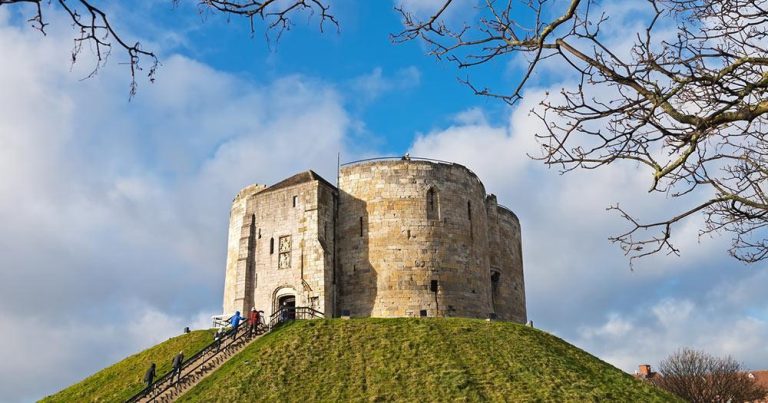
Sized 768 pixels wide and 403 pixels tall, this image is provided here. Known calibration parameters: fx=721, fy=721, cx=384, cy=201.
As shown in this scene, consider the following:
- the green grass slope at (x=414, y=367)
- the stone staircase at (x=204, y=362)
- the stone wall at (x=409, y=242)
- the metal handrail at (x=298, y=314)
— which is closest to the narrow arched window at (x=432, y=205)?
the stone wall at (x=409, y=242)

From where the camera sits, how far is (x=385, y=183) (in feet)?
122

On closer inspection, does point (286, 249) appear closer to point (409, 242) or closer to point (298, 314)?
point (298, 314)

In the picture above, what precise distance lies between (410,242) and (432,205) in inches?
94.3

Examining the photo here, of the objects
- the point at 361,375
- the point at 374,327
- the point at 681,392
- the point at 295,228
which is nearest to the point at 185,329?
the point at 295,228

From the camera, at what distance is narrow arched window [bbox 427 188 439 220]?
36.7 m

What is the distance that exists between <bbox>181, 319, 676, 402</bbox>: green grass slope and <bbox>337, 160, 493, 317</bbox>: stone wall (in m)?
3.97

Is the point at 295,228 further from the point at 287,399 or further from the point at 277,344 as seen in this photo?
the point at 287,399

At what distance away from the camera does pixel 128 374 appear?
30.3 meters

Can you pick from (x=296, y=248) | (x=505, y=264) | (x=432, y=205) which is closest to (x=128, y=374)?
(x=296, y=248)

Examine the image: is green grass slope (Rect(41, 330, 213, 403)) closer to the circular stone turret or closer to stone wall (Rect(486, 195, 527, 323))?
the circular stone turret

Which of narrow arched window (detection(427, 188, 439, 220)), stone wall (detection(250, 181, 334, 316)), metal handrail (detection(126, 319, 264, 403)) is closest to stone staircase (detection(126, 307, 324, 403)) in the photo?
metal handrail (detection(126, 319, 264, 403))

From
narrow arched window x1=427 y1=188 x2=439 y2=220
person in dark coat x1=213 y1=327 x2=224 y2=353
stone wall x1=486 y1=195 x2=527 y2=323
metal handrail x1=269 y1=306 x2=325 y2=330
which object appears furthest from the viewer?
stone wall x1=486 y1=195 x2=527 y2=323

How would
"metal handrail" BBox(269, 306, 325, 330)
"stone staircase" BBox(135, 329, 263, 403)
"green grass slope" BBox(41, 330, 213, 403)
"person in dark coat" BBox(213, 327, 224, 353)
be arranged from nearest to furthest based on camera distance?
"stone staircase" BBox(135, 329, 263, 403) → "green grass slope" BBox(41, 330, 213, 403) → "person in dark coat" BBox(213, 327, 224, 353) → "metal handrail" BBox(269, 306, 325, 330)

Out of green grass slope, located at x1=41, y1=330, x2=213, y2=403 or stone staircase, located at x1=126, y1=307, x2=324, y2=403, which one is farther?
green grass slope, located at x1=41, y1=330, x2=213, y2=403
